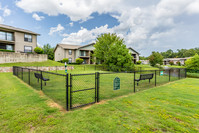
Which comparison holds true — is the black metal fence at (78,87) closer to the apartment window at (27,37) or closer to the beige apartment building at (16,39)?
the beige apartment building at (16,39)

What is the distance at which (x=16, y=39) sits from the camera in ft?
70.5

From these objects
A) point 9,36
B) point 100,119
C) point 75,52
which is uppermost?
point 9,36

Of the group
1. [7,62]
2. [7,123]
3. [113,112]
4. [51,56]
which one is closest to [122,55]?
[113,112]

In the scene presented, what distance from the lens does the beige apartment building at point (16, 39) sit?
20.4m

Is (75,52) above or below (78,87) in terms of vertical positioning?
above

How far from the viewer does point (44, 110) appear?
11.2 feet

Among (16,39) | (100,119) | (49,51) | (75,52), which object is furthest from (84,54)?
(100,119)

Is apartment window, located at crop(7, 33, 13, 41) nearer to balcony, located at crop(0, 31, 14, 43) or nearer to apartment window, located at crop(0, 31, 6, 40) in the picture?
balcony, located at crop(0, 31, 14, 43)

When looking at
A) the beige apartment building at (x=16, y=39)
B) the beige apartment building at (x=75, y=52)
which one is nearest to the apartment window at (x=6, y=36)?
the beige apartment building at (x=16, y=39)

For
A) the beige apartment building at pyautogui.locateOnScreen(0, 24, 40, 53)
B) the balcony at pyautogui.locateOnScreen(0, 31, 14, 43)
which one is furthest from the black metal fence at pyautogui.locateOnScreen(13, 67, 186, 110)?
the beige apartment building at pyautogui.locateOnScreen(0, 24, 40, 53)

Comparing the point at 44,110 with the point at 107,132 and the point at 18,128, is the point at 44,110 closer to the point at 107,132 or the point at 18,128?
the point at 18,128

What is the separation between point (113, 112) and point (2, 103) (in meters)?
4.46

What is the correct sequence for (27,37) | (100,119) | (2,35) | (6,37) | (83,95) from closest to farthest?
(100,119), (83,95), (2,35), (6,37), (27,37)

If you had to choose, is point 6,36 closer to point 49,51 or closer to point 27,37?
point 27,37
